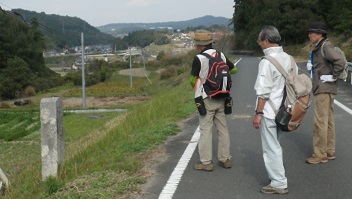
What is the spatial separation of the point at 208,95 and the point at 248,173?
117cm

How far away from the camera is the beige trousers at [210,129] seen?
19.5ft

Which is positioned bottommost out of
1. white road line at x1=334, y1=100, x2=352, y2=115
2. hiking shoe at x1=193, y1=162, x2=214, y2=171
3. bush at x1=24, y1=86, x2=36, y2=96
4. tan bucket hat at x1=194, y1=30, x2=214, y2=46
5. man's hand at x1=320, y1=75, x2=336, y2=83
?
bush at x1=24, y1=86, x2=36, y2=96

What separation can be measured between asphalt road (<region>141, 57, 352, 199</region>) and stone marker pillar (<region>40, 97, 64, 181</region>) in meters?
1.43

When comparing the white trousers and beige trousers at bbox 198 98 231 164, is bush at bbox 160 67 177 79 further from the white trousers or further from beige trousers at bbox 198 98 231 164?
the white trousers

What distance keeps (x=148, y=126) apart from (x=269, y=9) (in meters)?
59.1

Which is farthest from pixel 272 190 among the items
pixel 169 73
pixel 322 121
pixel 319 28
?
pixel 169 73

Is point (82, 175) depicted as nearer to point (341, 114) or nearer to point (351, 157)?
point (351, 157)

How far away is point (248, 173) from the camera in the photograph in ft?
19.6

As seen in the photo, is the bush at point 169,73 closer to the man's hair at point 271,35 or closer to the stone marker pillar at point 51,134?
the stone marker pillar at point 51,134

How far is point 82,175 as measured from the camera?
573 cm

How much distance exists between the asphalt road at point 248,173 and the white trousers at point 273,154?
18 centimetres

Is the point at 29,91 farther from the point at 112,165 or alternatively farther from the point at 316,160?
the point at 316,160

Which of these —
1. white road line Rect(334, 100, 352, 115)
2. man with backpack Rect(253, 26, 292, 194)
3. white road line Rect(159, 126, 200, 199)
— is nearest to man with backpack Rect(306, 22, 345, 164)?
man with backpack Rect(253, 26, 292, 194)

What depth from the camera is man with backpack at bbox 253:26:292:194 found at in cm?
495
